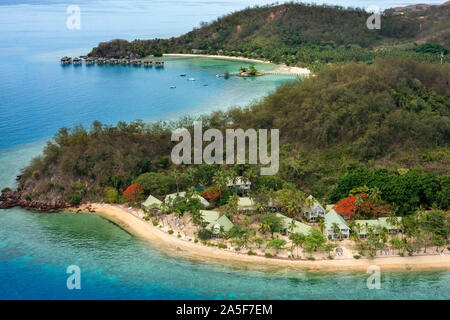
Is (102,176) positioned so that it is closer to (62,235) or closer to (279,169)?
(62,235)

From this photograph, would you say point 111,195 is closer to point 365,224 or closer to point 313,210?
point 313,210

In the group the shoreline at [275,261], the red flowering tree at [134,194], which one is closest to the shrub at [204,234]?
the shoreline at [275,261]

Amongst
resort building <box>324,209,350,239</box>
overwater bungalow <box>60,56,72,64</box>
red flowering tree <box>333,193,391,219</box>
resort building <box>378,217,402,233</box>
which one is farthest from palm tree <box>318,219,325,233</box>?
overwater bungalow <box>60,56,72,64</box>

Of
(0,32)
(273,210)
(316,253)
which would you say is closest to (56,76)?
(273,210)

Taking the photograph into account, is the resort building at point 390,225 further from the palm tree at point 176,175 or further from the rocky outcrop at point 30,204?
the rocky outcrop at point 30,204

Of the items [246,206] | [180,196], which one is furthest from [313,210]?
[180,196]

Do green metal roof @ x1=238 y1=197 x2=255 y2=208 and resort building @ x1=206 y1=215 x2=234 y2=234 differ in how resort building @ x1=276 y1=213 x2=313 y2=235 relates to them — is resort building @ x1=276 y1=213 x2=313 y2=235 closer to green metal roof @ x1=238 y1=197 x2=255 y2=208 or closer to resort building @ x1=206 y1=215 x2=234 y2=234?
green metal roof @ x1=238 y1=197 x2=255 y2=208
